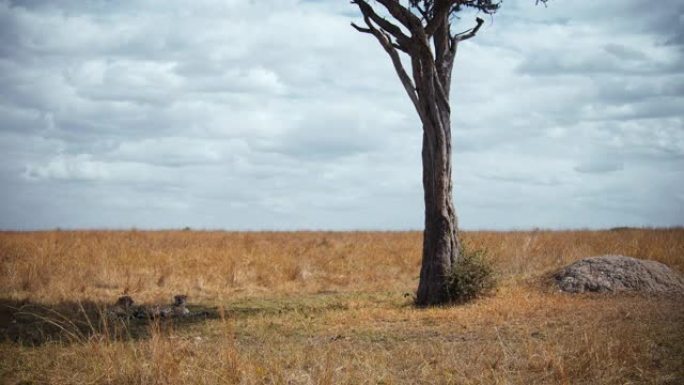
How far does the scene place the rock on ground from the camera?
45.9ft

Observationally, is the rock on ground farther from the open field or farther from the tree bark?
the tree bark

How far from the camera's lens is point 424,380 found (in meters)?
7.13

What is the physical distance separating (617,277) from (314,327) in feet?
23.3

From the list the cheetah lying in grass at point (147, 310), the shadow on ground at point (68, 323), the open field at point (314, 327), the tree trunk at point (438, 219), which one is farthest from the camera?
the tree trunk at point (438, 219)

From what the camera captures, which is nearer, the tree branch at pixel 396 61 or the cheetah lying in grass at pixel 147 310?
the cheetah lying in grass at pixel 147 310

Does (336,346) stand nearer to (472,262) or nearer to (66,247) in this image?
(472,262)

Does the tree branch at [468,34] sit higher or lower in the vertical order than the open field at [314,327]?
higher

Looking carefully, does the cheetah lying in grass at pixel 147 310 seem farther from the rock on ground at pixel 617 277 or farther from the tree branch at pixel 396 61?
the rock on ground at pixel 617 277

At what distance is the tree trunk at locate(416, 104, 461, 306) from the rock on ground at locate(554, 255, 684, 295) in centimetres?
269

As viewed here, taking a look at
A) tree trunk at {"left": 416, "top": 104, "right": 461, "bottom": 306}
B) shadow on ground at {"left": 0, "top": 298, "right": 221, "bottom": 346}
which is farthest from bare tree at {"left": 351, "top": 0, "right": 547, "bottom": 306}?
shadow on ground at {"left": 0, "top": 298, "right": 221, "bottom": 346}

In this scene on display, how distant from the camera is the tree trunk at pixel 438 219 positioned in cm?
1372

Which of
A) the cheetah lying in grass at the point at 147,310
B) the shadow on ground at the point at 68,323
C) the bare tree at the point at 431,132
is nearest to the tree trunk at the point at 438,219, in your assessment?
the bare tree at the point at 431,132

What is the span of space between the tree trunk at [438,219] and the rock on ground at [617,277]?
8.83 ft

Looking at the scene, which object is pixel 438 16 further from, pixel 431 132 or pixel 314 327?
pixel 314 327
